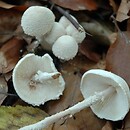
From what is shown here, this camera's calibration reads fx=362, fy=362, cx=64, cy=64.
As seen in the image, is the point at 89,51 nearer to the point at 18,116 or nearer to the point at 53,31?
the point at 53,31

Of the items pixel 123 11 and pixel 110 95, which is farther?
pixel 123 11

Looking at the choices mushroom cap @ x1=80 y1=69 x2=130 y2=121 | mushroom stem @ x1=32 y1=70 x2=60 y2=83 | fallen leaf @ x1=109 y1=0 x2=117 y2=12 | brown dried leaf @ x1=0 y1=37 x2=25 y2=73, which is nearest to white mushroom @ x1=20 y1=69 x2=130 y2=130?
mushroom cap @ x1=80 y1=69 x2=130 y2=121

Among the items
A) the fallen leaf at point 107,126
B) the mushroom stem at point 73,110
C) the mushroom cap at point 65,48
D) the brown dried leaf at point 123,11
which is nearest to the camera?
the mushroom stem at point 73,110

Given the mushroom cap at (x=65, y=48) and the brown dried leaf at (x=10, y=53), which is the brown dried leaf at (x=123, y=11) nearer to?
the mushroom cap at (x=65, y=48)

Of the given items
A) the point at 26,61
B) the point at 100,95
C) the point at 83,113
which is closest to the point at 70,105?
the point at 83,113

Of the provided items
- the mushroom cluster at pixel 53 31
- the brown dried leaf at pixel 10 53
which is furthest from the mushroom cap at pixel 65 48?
the brown dried leaf at pixel 10 53

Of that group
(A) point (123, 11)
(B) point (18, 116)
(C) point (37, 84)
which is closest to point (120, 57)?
(A) point (123, 11)
